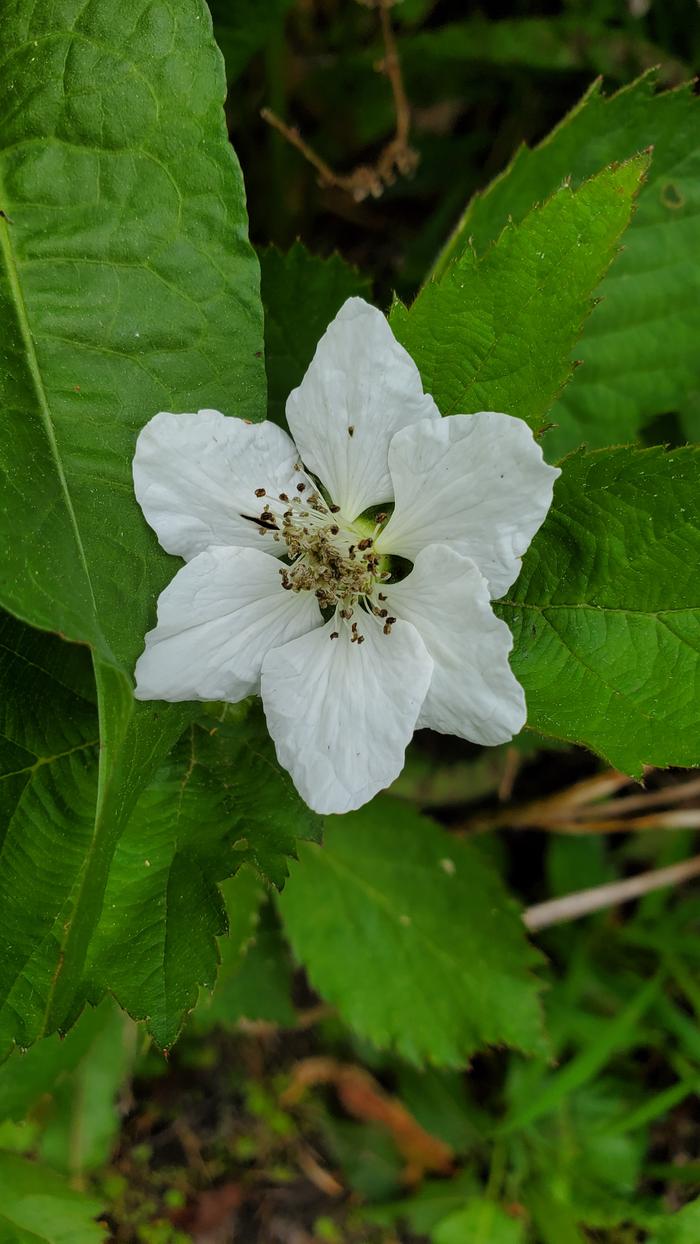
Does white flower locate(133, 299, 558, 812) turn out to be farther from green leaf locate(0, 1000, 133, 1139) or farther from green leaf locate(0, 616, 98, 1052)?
green leaf locate(0, 1000, 133, 1139)

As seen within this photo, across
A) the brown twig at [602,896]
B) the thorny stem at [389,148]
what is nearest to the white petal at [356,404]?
the thorny stem at [389,148]

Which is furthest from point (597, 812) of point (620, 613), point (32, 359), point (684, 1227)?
point (32, 359)

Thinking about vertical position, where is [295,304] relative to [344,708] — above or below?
above

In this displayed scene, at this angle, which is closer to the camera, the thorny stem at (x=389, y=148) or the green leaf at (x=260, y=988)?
the thorny stem at (x=389, y=148)

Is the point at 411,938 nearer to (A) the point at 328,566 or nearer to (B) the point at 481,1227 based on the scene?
(B) the point at 481,1227

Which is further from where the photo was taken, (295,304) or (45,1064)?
(45,1064)

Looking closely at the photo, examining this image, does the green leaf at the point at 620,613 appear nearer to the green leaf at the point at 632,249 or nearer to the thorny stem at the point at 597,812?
the green leaf at the point at 632,249
